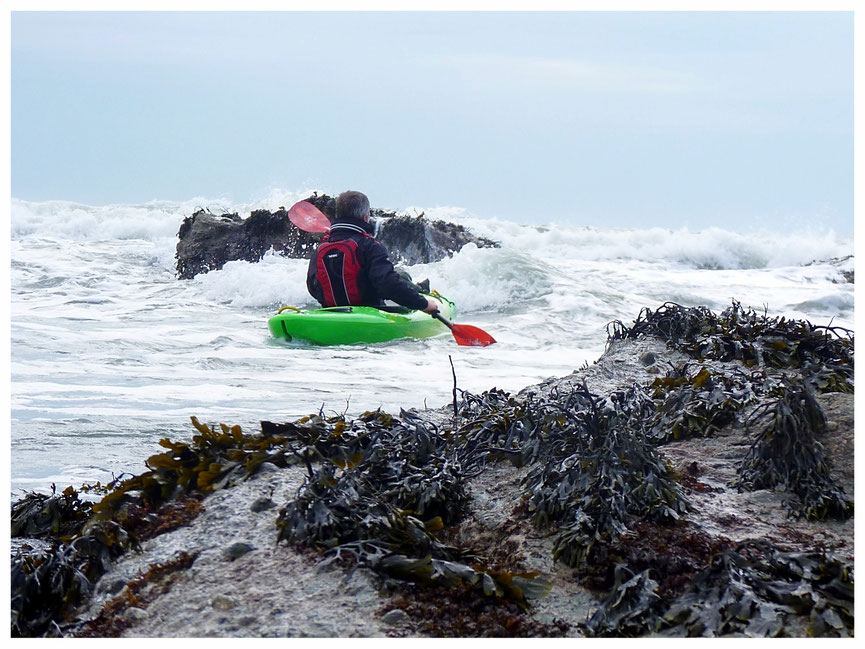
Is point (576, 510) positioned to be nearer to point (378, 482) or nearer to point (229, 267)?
point (378, 482)

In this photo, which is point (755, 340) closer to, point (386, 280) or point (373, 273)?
point (386, 280)

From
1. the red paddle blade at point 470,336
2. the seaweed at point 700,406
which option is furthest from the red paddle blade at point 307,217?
the seaweed at point 700,406

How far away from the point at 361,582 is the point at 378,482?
1.77ft

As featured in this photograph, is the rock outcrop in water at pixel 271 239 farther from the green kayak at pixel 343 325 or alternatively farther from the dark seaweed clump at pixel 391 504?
the dark seaweed clump at pixel 391 504

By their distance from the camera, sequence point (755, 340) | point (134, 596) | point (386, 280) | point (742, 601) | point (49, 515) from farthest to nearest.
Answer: point (386, 280) < point (755, 340) < point (49, 515) < point (134, 596) < point (742, 601)

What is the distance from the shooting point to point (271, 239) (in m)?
13.9

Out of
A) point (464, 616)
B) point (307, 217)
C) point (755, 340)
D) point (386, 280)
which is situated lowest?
point (464, 616)

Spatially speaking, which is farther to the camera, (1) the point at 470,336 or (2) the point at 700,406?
(1) the point at 470,336

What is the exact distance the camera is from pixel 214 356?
285 inches

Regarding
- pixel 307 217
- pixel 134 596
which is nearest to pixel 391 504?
pixel 134 596

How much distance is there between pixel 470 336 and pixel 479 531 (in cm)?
586

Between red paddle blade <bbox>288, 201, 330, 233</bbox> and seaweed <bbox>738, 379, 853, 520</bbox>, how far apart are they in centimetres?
765

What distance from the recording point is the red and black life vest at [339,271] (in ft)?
24.0

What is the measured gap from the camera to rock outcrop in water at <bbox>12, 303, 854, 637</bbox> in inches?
62.2
